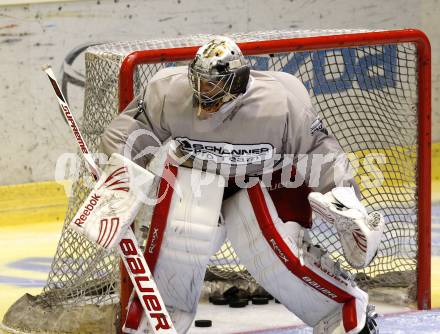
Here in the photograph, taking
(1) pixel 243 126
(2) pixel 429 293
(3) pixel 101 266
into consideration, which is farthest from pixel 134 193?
(2) pixel 429 293

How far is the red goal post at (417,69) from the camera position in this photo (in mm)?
4617

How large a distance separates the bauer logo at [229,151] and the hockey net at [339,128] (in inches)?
17.2

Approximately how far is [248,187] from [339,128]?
1.37 metres

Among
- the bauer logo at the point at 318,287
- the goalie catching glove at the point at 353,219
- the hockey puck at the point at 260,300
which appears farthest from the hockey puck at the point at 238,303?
the goalie catching glove at the point at 353,219

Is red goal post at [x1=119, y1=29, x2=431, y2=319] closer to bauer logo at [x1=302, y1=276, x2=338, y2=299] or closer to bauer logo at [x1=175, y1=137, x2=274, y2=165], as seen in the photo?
bauer logo at [x1=175, y1=137, x2=274, y2=165]

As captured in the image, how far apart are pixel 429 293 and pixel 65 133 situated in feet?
8.04

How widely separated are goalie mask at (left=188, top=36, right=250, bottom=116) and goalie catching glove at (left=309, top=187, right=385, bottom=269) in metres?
0.39

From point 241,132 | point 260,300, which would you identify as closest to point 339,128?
point 260,300

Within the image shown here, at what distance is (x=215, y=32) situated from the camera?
Answer: 7273 millimetres

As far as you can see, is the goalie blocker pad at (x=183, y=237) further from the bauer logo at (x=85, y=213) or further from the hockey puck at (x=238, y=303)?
the hockey puck at (x=238, y=303)

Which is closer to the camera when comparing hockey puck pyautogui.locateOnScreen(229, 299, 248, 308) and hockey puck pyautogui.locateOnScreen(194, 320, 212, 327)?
hockey puck pyautogui.locateOnScreen(194, 320, 212, 327)

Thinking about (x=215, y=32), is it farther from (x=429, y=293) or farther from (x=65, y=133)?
(x=429, y=293)

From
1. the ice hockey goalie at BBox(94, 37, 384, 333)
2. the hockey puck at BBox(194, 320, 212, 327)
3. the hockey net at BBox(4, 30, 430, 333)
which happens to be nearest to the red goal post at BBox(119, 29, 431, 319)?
the hockey net at BBox(4, 30, 430, 333)

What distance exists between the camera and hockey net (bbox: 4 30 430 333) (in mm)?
4859
